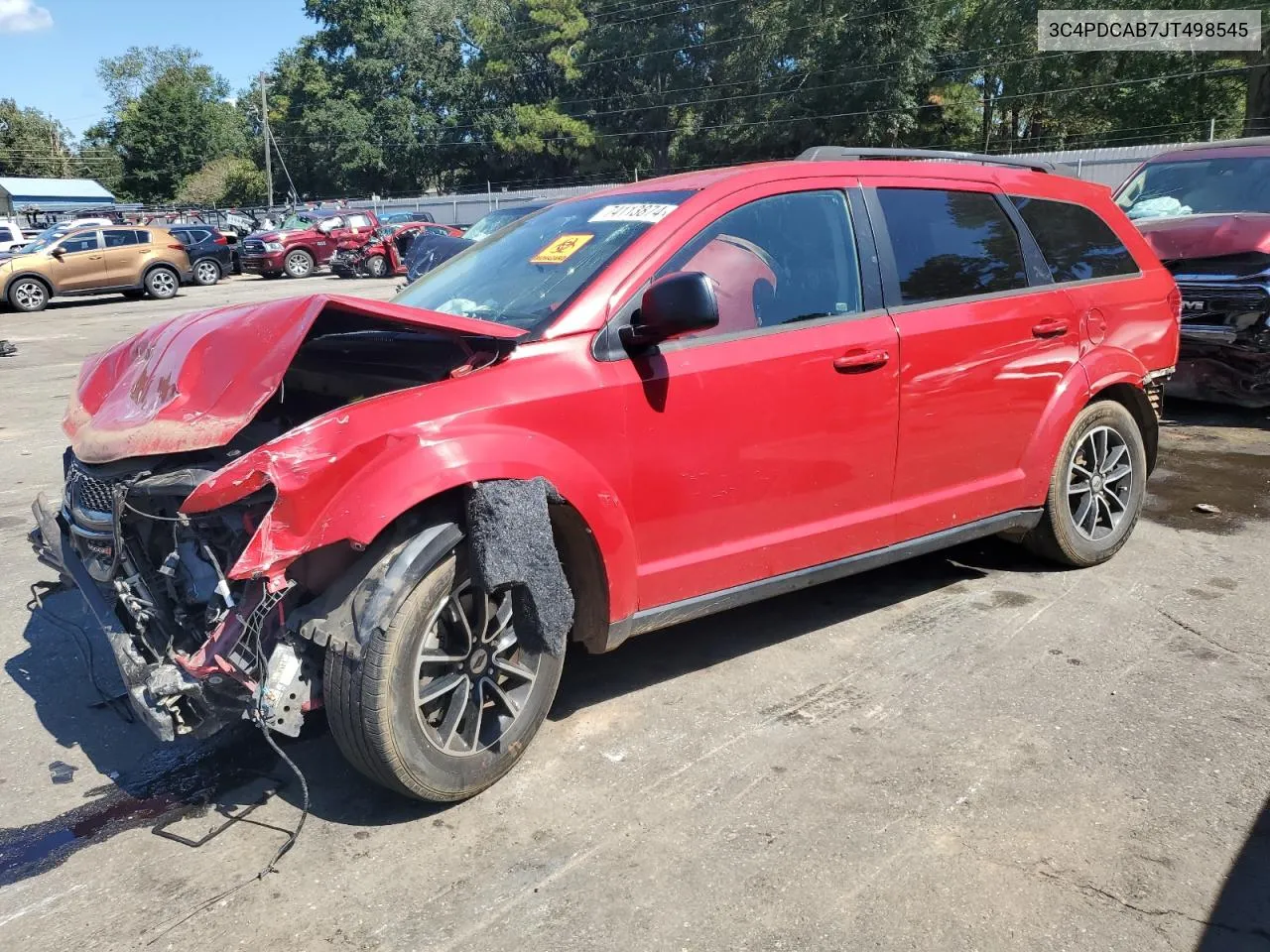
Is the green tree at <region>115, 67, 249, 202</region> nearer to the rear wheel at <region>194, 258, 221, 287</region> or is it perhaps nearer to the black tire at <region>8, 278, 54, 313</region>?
the rear wheel at <region>194, 258, 221, 287</region>

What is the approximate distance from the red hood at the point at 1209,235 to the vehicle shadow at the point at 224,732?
13.6 feet

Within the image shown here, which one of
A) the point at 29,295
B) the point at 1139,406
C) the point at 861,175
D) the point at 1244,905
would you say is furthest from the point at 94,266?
the point at 1244,905

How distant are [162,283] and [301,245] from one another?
580cm

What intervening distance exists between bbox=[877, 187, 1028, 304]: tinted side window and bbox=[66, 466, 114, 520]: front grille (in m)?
2.98

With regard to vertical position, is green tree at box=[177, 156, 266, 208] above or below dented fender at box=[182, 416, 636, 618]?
above

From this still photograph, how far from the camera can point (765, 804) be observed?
3.08 meters

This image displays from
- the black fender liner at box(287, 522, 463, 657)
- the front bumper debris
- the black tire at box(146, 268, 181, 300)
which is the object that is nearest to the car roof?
the black fender liner at box(287, 522, 463, 657)

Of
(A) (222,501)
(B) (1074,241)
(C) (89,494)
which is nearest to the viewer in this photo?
(A) (222,501)

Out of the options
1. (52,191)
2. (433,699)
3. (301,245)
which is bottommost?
(433,699)

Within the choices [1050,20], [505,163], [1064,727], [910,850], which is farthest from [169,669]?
[505,163]

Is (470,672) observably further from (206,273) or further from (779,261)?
(206,273)

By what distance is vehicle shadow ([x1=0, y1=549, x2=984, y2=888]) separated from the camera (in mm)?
3129

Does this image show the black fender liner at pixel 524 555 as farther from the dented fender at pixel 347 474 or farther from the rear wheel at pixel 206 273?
the rear wheel at pixel 206 273

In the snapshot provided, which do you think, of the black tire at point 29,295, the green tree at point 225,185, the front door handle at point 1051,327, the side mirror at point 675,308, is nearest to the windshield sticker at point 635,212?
the side mirror at point 675,308
